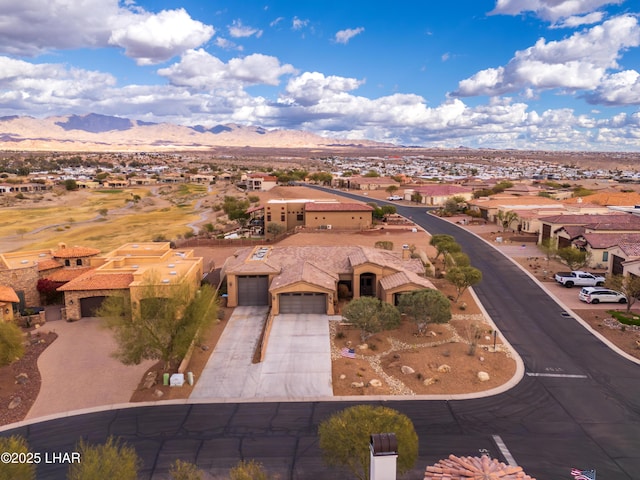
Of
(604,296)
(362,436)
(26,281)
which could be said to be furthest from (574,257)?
(26,281)

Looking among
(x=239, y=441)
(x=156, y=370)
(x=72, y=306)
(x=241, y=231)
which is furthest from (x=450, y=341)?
(x=241, y=231)

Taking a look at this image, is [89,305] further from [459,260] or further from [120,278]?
[459,260]

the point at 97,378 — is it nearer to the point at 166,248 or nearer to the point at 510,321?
the point at 166,248

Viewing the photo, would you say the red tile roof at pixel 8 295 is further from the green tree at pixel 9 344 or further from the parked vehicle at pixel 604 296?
the parked vehicle at pixel 604 296

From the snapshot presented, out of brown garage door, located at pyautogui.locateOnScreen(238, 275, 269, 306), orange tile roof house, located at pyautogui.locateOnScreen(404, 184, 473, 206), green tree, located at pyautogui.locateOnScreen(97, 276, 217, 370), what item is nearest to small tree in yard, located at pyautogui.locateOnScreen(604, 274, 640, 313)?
brown garage door, located at pyautogui.locateOnScreen(238, 275, 269, 306)

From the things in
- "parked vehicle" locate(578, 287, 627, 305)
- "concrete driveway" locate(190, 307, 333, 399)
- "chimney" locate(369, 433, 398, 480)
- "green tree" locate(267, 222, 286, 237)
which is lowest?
"concrete driveway" locate(190, 307, 333, 399)

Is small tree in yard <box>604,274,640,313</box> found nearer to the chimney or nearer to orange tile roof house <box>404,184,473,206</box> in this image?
the chimney
